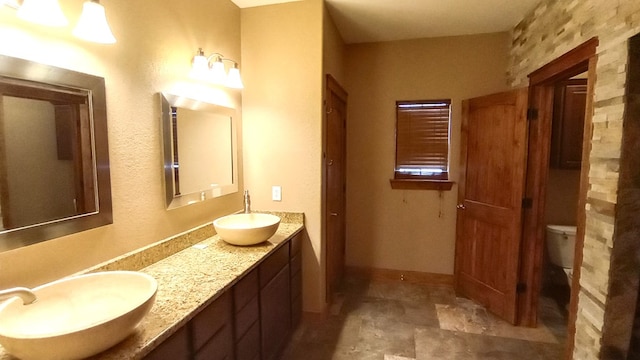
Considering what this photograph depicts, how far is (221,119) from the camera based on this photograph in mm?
2359

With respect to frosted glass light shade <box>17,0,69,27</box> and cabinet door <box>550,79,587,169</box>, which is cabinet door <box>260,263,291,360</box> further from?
cabinet door <box>550,79,587,169</box>

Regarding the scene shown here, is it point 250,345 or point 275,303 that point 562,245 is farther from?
point 250,345

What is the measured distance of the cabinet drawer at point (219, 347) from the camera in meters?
1.35

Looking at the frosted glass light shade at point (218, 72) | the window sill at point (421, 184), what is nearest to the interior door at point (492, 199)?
the window sill at point (421, 184)

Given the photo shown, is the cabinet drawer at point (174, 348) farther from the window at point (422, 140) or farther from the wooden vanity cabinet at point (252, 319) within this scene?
the window at point (422, 140)

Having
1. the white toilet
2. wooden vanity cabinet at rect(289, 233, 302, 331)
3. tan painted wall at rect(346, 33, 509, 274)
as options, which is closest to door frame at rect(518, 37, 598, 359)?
the white toilet

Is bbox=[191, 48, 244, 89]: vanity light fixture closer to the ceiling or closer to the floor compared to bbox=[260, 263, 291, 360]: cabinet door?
closer to the ceiling

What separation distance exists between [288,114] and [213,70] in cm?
69

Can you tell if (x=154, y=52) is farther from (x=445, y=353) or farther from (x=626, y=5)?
(x=445, y=353)

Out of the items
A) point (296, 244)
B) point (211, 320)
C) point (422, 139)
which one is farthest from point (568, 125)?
point (211, 320)

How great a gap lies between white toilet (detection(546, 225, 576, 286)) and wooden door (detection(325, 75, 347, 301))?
2065 millimetres

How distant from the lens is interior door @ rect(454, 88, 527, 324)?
2.64 m

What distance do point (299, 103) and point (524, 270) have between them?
2.35 metres

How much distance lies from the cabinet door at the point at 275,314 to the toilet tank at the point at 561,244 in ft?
8.64
